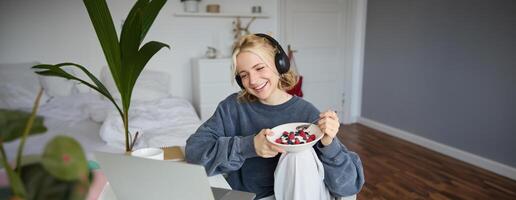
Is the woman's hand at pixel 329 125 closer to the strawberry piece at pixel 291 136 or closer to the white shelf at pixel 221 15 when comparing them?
the strawberry piece at pixel 291 136

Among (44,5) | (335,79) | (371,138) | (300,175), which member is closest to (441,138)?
(371,138)

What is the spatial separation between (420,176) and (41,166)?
2.85m

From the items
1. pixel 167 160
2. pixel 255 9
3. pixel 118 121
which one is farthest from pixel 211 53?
pixel 167 160

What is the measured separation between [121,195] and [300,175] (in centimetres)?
45

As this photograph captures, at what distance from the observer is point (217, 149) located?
0.94m

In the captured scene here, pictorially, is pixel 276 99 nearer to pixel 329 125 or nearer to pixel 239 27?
pixel 329 125

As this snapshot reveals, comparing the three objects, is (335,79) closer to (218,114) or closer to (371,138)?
(371,138)

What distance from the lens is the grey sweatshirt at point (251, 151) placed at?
906 millimetres

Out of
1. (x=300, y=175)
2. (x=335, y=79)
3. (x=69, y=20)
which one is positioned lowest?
(x=335, y=79)

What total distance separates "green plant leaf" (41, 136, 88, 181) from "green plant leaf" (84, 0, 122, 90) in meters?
0.79

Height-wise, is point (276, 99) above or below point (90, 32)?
below

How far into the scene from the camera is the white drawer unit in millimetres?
3115

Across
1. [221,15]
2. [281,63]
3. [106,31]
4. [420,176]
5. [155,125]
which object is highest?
[221,15]

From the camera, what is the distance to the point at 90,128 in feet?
6.80
